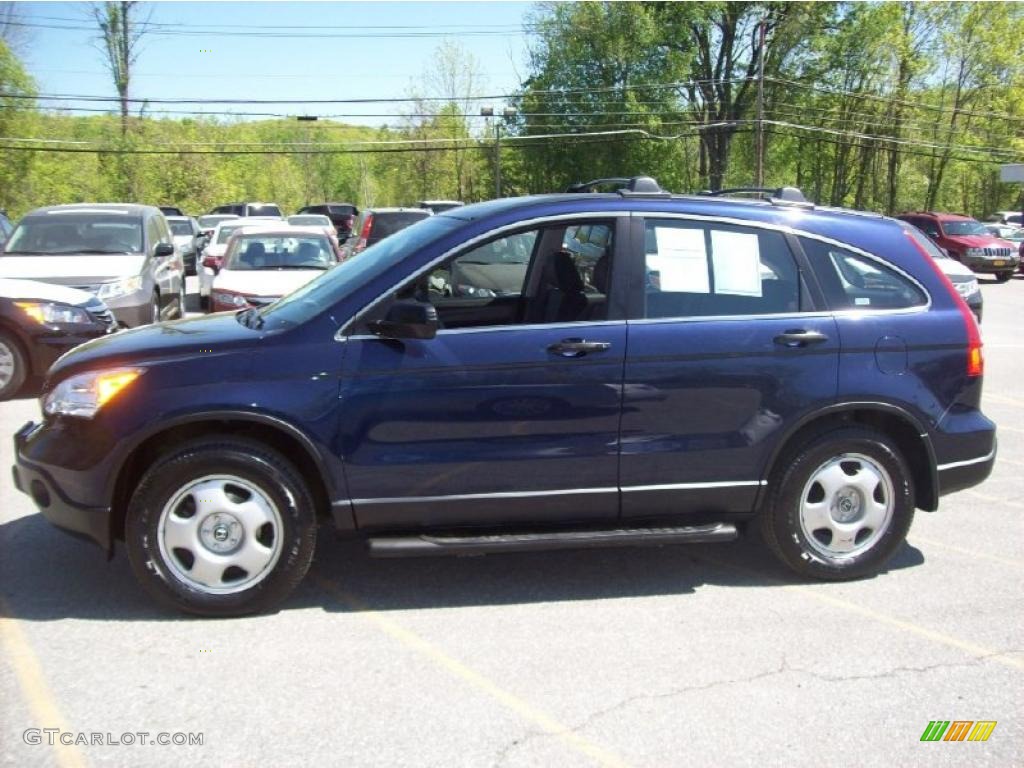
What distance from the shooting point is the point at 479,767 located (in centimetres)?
297

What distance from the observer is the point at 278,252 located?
37.5 feet

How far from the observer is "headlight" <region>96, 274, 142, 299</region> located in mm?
10172

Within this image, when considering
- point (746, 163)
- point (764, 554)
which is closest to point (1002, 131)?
point (746, 163)

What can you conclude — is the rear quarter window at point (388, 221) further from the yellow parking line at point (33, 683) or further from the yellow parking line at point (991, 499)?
the yellow parking line at point (33, 683)

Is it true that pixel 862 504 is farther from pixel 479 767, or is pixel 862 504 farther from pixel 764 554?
pixel 479 767

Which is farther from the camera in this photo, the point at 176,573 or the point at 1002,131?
the point at 1002,131

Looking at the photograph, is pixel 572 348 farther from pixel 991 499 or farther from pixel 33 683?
pixel 991 499

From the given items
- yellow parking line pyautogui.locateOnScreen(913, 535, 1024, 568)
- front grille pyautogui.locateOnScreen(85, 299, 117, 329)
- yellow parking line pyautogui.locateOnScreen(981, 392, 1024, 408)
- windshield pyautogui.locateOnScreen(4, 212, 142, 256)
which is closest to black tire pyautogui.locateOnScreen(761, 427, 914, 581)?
yellow parking line pyautogui.locateOnScreen(913, 535, 1024, 568)

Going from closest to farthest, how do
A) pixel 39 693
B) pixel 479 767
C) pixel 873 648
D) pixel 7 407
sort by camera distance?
pixel 479 767 < pixel 39 693 < pixel 873 648 < pixel 7 407

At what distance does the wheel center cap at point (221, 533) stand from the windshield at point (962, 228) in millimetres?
27300

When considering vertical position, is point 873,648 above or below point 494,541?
below

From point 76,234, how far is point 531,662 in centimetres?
941

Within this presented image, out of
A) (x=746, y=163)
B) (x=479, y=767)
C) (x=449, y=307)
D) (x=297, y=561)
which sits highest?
(x=746, y=163)

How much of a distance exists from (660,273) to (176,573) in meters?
2.59
